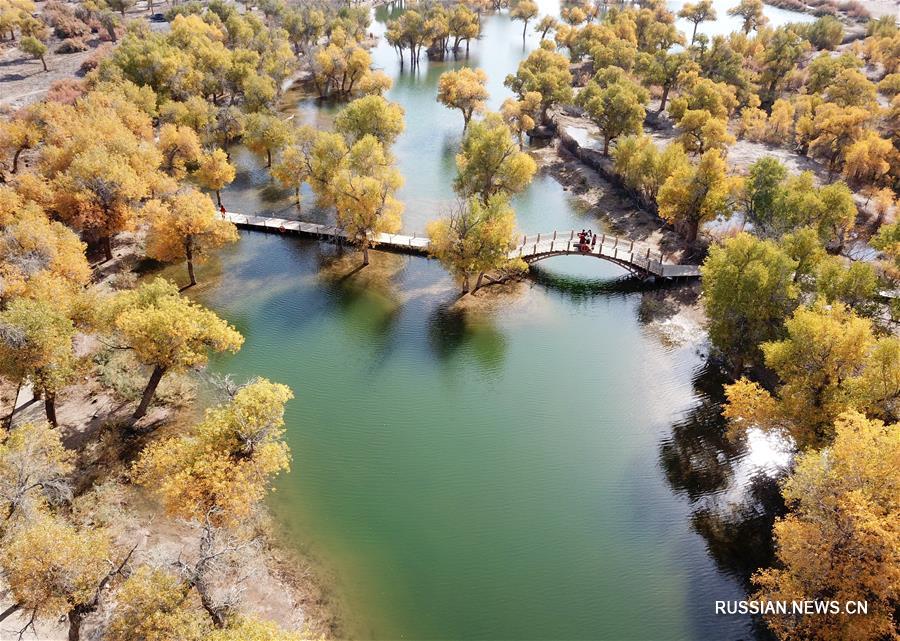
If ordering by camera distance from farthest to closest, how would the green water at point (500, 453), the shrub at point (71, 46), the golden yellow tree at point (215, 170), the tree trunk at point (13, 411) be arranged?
the shrub at point (71, 46), the golden yellow tree at point (215, 170), the tree trunk at point (13, 411), the green water at point (500, 453)

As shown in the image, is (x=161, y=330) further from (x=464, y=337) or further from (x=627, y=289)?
(x=627, y=289)

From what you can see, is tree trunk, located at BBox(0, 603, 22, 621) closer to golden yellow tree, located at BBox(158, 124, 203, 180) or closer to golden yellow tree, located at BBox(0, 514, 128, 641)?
golden yellow tree, located at BBox(0, 514, 128, 641)

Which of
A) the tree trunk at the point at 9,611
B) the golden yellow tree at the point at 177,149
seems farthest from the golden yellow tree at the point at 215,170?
the tree trunk at the point at 9,611

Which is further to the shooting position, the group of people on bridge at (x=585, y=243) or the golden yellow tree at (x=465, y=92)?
the golden yellow tree at (x=465, y=92)

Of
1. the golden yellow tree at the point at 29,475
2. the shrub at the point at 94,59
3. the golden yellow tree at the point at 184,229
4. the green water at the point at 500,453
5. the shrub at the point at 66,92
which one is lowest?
the green water at the point at 500,453

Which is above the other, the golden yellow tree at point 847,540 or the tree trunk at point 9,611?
the golden yellow tree at point 847,540

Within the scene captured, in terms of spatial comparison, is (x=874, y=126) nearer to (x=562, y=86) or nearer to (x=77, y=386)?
(x=562, y=86)

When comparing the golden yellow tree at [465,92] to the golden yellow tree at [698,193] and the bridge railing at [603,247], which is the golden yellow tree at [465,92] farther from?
the golden yellow tree at [698,193]
